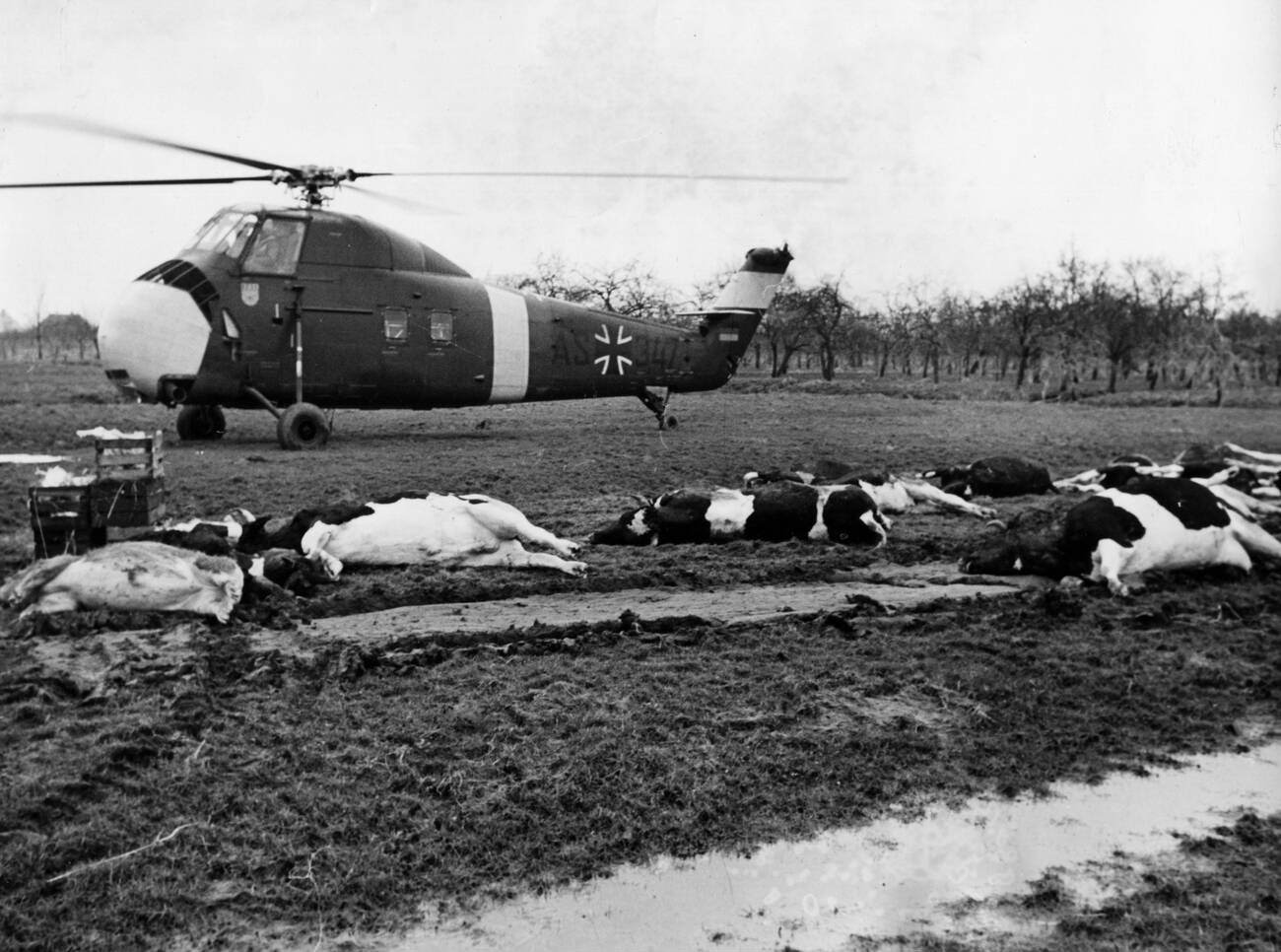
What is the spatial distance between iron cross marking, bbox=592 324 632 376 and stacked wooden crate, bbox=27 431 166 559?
11555 millimetres

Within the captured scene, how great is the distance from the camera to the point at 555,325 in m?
18.8

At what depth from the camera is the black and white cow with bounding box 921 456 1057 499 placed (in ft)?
41.9

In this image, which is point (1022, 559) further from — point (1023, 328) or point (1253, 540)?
point (1023, 328)

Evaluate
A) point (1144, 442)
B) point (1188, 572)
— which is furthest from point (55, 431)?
point (1144, 442)

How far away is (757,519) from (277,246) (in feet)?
33.3

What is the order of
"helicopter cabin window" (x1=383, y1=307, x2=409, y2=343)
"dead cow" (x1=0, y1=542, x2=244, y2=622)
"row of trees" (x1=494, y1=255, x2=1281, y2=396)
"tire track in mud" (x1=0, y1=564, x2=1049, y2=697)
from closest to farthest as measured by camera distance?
"tire track in mud" (x1=0, y1=564, x2=1049, y2=697)
"dead cow" (x1=0, y1=542, x2=244, y2=622)
"helicopter cabin window" (x1=383, y1=307, x2=409, y2=343)
"row of trees" (x1=494, y1=255, x2=1281, y2=396)

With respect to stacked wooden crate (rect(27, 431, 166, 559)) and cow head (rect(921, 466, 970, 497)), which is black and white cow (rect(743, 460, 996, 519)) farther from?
stacked wooden crate (rect(27, 431, 166, 559))

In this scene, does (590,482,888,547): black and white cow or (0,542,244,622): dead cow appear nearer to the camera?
(0,542,244,622): dead cow

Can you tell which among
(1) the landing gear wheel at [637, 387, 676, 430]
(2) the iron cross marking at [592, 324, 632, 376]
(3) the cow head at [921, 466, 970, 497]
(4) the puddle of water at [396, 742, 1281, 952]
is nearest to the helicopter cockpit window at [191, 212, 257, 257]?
(2) the iron cross marking at [592, 324, 632, 376]

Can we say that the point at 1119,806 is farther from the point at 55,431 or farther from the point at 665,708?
the point at 55,431

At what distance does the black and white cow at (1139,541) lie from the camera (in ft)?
27.1

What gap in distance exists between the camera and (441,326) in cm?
1739

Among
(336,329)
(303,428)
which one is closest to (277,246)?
(336,329)

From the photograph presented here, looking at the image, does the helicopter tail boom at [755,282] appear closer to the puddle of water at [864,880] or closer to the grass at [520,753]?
the grass at [520,753]
